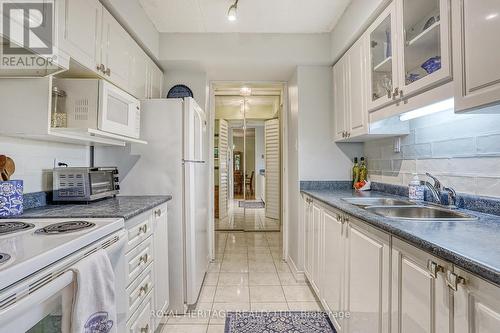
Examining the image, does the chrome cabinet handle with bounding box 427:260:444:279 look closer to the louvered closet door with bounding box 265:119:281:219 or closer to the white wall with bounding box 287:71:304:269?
the white wall with bounding box 287:71:304:269

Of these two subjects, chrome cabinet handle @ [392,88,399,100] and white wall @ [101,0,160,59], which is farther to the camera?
white wall @ [101,0,160,59]

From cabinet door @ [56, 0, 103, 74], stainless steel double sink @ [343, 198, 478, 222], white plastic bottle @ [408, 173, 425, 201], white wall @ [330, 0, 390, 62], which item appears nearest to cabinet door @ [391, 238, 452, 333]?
stainless steel double sink @ [343, 198, 478, 222]

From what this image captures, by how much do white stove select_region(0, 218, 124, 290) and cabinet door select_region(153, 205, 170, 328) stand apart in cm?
59

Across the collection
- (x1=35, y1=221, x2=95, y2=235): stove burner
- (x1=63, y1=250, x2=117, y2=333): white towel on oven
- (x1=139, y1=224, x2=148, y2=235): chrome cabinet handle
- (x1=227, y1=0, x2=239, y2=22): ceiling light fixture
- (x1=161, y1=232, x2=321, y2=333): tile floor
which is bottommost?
(x1=161, y1=232, x2=321, y2=333): tile floor

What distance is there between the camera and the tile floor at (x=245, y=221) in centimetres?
491

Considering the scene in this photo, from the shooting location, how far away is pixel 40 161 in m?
1.67

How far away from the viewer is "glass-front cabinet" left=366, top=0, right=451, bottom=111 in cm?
127

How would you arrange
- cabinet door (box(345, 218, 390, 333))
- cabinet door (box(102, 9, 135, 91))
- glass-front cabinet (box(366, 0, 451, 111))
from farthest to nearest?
cabinet door (box(102, 9, 135, 91)) → glass-front cabinet (box(366, 0, 451, 111)) → cabinet door (box(345, 218, 390, 333))

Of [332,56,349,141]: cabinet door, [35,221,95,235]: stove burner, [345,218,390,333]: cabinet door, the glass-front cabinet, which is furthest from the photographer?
[332,56,349,141]: cabinet door

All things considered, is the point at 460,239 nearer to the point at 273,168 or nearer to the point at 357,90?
the point at 357,90

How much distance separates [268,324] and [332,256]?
71cm

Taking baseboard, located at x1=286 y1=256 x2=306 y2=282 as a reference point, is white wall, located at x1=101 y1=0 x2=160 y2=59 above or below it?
above

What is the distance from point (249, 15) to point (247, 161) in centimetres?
354

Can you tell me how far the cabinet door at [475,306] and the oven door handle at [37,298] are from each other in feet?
3.87
